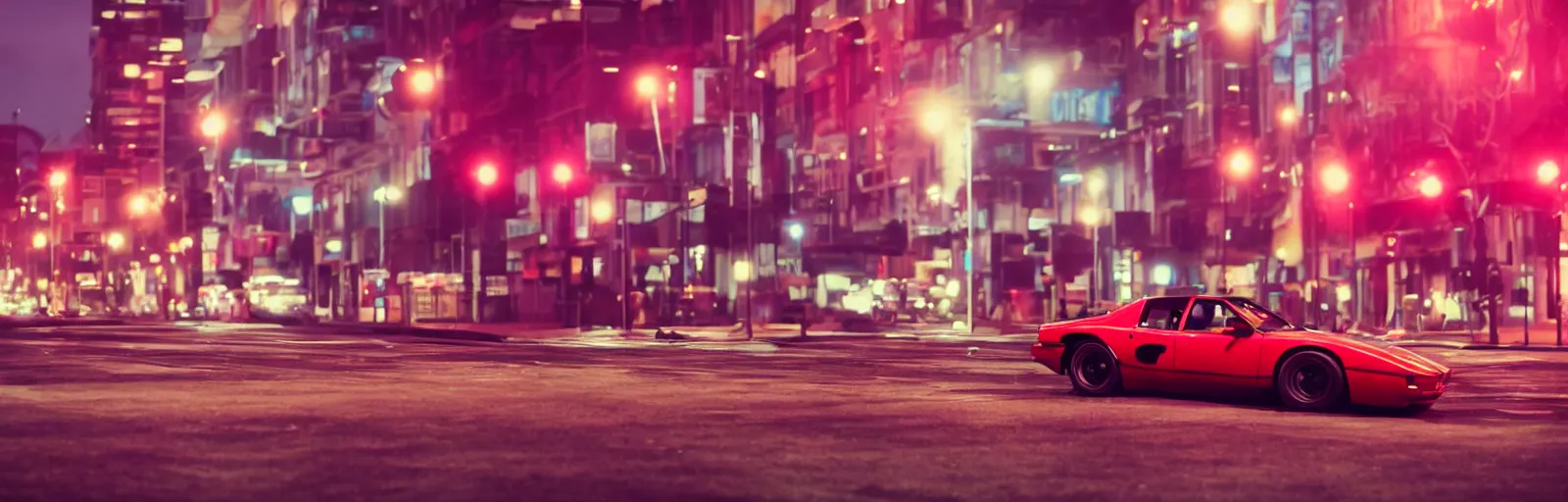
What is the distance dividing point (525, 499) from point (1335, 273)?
56172mm

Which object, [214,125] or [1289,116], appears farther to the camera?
[214,125]

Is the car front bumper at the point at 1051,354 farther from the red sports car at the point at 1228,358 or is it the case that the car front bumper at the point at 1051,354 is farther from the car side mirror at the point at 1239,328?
the car side mirror at the point at 1239,328

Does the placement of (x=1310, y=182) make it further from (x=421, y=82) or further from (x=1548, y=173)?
(x=421, y=82)

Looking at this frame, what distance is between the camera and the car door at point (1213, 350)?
755 inches

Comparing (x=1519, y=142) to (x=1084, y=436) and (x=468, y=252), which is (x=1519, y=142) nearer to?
(x=1084, y=436)

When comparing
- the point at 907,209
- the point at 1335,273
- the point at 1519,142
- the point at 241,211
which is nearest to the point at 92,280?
the point at 241,211

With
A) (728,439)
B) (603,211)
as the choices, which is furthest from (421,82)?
(728,439)

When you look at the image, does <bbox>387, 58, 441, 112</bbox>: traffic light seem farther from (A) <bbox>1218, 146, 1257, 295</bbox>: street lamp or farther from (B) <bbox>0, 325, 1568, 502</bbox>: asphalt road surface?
(B) <bbox>0, 325, 1568, 502</bbox>: asphalt road surface

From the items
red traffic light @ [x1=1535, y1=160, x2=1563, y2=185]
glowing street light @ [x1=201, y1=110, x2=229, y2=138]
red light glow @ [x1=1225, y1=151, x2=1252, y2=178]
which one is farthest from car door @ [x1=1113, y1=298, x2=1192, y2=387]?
glowing street light @ [x1=201, y1=110, x2=229, y2=138]

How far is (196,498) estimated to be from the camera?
1131 centimetres

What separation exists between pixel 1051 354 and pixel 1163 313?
5.94 feet

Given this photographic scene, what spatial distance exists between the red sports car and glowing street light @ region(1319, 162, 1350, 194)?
131ft

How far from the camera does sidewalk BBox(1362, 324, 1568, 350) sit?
38.5 meters

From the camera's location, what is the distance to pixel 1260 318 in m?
19.5
